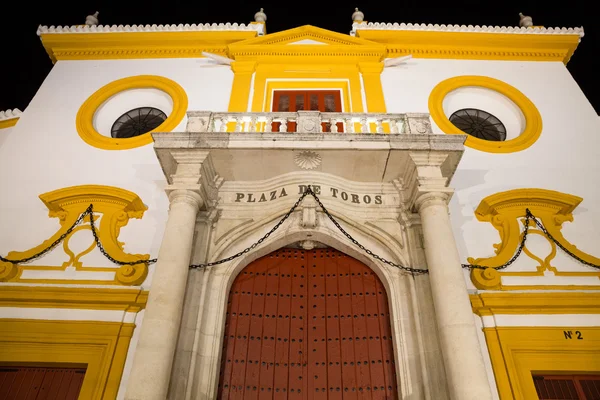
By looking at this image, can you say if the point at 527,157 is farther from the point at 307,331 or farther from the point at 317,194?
the point at 307,331

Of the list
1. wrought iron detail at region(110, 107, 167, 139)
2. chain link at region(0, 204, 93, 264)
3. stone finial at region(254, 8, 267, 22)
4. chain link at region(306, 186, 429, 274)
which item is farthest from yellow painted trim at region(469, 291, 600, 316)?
stone finial at region(254, 8, 267, 22)

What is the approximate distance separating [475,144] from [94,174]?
7.69 m

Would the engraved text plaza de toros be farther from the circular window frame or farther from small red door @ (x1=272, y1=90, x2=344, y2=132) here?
small red door @ (x1=272, y1=90, x2=344, y2=132)

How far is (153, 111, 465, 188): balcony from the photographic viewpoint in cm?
714

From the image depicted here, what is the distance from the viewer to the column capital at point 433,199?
680cm

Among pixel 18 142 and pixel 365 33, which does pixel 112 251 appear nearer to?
pixel 18 142

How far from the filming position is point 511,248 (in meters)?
7.62

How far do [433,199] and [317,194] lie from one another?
1.95 meters

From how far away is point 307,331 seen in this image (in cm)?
699

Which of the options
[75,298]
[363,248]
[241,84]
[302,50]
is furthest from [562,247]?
[75,298]

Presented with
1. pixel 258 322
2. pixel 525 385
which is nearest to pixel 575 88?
pixel 525 385

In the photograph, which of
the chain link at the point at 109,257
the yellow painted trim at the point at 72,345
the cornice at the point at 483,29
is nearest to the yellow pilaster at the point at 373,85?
the cornice at the point at 483,29

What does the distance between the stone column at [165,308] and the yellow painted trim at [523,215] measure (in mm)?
4652

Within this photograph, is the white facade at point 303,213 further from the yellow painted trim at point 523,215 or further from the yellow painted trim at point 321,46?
the yellow painted trim at point 321,46
